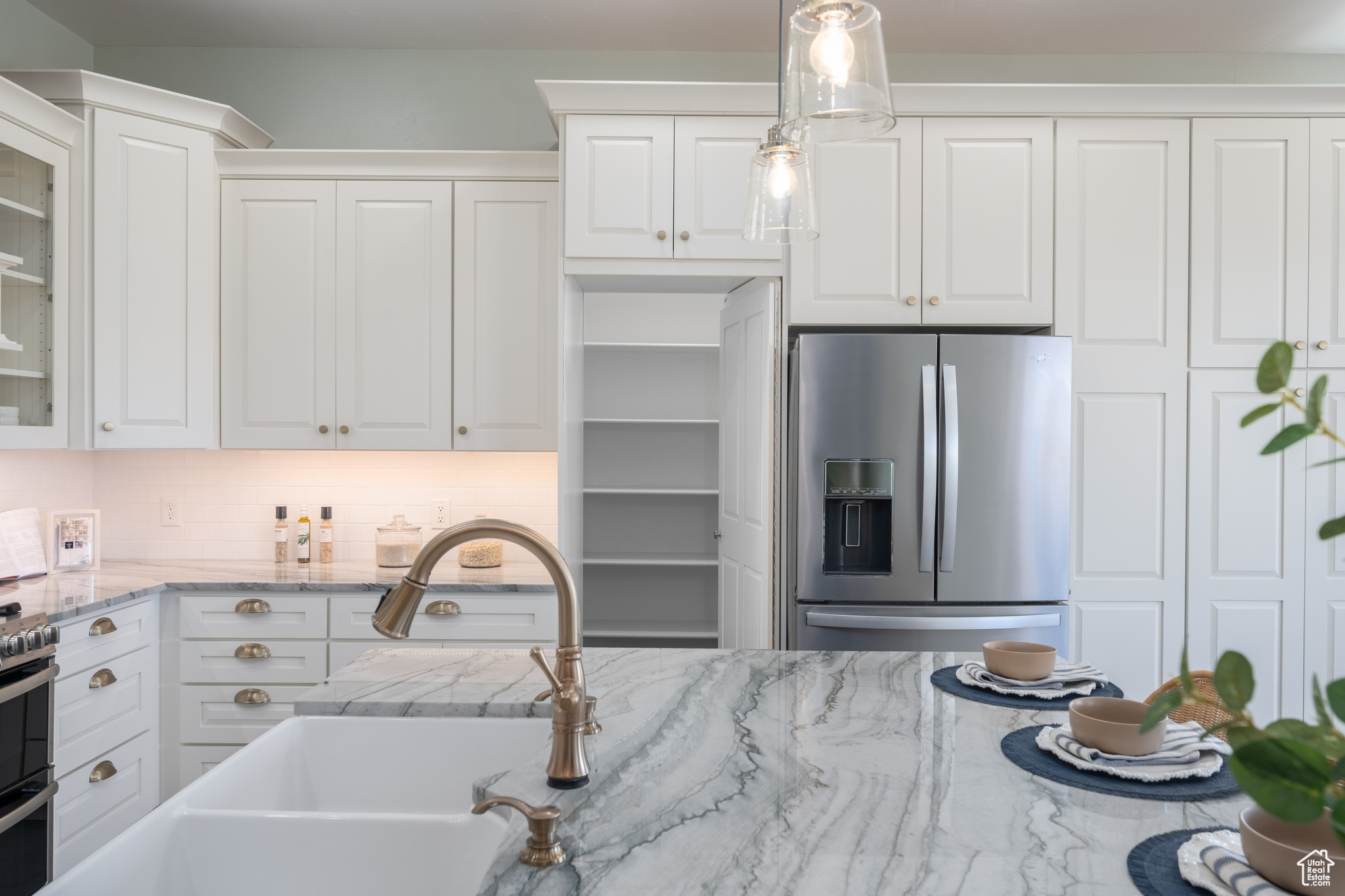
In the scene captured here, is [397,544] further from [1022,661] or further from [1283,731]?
[1283,731]

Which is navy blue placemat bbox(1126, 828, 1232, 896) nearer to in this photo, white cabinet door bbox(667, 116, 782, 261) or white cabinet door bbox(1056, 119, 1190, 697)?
white cabinet door bbox(1056, 119, 1190, 697)

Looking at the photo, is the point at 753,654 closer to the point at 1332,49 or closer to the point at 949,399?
the point at 949,399

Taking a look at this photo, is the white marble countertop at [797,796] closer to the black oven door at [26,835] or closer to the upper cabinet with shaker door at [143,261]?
the black oven door at [26,835]

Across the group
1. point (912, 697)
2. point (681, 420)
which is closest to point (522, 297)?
point (681, 420)

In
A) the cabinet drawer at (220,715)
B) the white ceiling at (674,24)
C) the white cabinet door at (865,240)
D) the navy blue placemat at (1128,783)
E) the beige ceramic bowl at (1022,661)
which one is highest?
the white ceiling at (674,24)

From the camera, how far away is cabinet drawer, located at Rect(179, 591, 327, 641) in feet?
9.22

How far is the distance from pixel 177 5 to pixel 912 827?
11.7 ft

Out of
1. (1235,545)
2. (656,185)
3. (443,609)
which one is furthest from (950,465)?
(443,609)

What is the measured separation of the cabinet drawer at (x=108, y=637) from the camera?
233cm

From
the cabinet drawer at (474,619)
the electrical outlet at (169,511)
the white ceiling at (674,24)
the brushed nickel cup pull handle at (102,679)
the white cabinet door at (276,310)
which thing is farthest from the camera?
the electrical outlet at (169,511)

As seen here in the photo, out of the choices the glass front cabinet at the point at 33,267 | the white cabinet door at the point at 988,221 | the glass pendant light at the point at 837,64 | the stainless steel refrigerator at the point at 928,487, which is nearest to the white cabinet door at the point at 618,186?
the stainless steel refrigerator at the point at 928,487

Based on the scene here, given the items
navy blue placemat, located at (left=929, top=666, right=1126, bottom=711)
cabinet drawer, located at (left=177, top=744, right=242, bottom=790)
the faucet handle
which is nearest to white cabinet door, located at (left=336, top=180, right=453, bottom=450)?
cabinet drawer, located at (left=177, top=744, right=242, bottom=790)

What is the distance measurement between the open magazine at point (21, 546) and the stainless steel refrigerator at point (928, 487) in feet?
8.38

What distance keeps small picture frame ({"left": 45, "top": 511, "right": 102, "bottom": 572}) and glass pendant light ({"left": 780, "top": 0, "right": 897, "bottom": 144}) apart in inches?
118
